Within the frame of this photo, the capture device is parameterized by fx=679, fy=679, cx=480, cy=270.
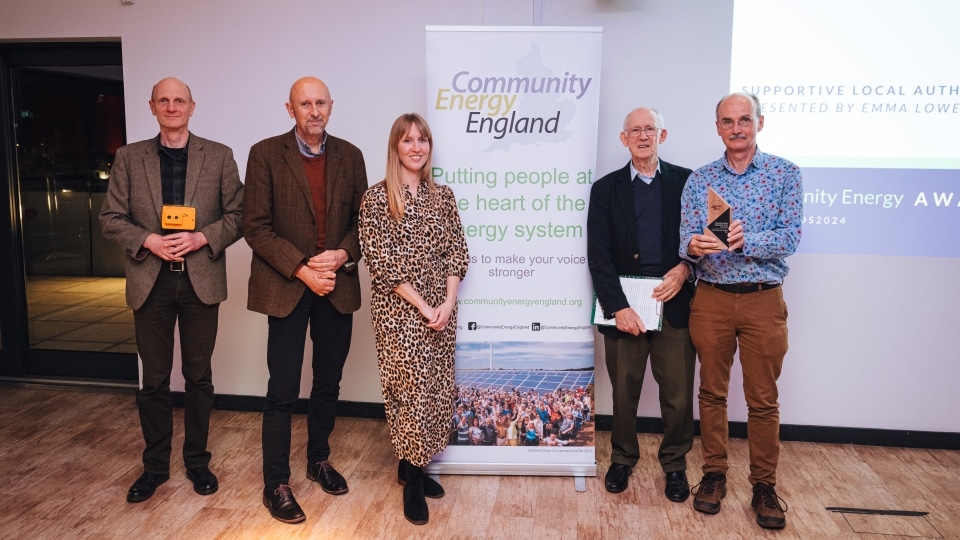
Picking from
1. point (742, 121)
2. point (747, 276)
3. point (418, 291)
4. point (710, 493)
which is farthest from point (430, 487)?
point (742, 121)

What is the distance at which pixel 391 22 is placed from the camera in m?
3.92

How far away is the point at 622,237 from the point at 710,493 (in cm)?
121

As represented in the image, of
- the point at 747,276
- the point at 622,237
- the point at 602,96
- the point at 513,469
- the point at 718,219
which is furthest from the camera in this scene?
the point at 602,96

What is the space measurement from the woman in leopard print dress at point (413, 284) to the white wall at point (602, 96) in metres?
1.14

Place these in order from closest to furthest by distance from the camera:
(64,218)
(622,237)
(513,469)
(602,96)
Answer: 1. (622,237)
2. (513,469)
3. (602,96)
4. (64,218)

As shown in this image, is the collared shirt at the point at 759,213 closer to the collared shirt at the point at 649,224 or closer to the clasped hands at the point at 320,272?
the collared shirt at the point at 649,224

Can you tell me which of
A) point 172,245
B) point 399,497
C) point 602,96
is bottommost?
point 399,497

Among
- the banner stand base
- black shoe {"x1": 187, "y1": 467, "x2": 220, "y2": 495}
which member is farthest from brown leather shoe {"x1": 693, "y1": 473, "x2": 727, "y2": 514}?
black shoe {"x1": 187, "y1": 467, "x2": 220, "y2": 495}

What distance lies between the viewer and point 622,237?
3.12 meters

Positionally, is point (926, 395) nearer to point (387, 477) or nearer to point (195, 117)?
point (387, 477)

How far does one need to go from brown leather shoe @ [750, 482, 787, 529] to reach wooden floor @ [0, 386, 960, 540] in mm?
43

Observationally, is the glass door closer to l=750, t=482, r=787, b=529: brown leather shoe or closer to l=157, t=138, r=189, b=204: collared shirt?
l=157, t=138, r=189, b=204: collared shirt

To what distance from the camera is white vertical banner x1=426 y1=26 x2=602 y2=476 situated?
316 centimetres

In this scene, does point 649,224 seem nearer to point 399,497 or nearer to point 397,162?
point 397,162
